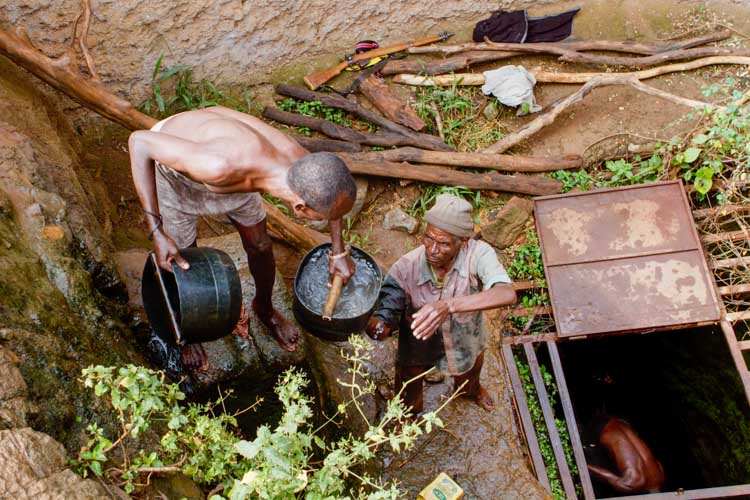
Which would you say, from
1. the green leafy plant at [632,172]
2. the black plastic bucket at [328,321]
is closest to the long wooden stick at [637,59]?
the green leafy plant at [632,172]

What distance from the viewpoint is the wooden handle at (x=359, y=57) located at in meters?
6.53

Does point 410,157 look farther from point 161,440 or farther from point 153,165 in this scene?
point 161,440

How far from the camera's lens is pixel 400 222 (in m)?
6.05

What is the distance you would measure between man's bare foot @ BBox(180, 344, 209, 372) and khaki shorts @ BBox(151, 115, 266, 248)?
0.77 meters

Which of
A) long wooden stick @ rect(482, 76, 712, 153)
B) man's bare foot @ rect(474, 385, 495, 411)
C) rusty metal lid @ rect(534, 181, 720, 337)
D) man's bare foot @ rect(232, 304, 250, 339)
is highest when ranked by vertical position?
long wooden stick @ rect(482, 76, 712, 153)

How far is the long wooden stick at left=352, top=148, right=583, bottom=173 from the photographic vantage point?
6105mm

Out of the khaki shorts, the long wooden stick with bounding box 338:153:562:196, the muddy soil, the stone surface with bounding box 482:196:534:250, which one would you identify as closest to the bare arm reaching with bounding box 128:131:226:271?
the khaki shorts

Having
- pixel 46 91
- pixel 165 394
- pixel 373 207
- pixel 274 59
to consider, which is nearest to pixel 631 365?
pixel 373 207

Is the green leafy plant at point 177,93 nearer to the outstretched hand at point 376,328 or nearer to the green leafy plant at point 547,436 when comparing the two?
the outstretched hand at point 376,328

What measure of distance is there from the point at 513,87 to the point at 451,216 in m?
3.49

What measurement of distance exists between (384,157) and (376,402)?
2376 millimetres

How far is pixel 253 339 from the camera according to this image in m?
4.64

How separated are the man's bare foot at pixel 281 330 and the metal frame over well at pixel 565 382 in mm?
1780

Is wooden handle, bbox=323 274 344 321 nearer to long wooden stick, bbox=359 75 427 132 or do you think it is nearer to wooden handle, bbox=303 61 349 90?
long wooden stick, bbox=359 75 427 132
